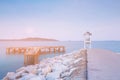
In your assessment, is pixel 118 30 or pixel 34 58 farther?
pixel 118 30

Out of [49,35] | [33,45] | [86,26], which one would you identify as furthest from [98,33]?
[33,45]

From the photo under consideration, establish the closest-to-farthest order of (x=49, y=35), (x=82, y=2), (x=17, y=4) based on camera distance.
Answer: (x=17, y=4) → (x=82, y=2) → (x=49, y=35)

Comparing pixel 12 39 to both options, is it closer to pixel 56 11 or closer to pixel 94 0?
pixel 56 11

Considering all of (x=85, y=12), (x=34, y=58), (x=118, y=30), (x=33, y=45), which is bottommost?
(x=34, y=58)

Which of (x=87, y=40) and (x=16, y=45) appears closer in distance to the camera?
(x=16, y=45)

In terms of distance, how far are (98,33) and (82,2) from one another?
1.06 m

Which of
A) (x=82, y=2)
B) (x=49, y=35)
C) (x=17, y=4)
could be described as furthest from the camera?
(x=49, y=35)

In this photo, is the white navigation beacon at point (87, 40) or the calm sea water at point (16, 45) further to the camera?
the white navigation beacon at point (87, 40)

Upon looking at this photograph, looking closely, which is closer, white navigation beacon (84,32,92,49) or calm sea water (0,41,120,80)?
calm sea water (0,41,120,80)

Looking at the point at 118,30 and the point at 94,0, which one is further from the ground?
the point at 94,0

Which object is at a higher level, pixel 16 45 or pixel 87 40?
pixel 87 40

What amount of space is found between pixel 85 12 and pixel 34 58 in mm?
1731

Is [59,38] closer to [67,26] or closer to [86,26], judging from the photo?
[67,26]

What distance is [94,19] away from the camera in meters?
5.18
